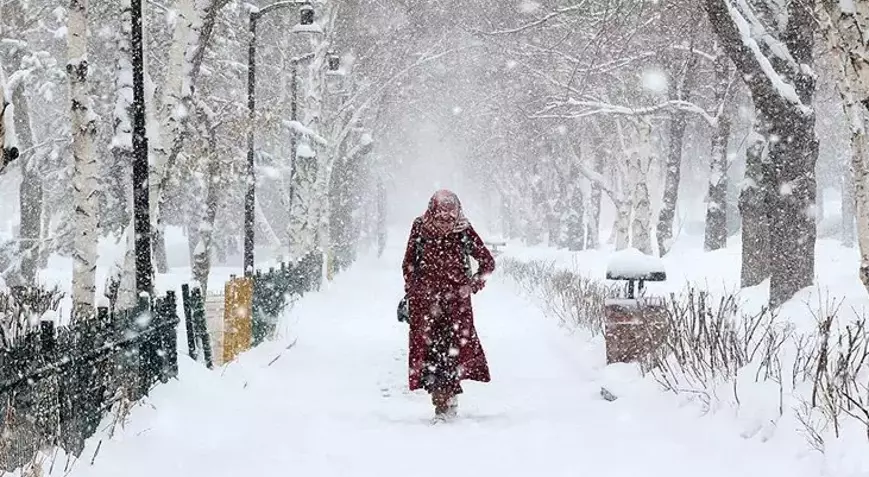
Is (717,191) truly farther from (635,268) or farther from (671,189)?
(635,268)

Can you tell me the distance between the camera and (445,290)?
7191 mm

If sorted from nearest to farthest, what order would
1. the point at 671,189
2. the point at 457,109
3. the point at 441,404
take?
the point at 441,404, the point at 671,189, the point at 457,109

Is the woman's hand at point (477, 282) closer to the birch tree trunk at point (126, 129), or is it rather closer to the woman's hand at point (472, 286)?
the woman's hand at point (472, 286)

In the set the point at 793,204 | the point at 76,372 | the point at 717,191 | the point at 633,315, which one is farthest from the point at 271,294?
the point at 717,191

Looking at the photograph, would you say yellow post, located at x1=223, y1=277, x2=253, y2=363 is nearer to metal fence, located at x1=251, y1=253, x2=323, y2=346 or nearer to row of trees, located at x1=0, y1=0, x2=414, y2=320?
metal fence, located at x1=251, y1=253, x2=323, y2=346

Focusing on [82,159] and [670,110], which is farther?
[670,110]

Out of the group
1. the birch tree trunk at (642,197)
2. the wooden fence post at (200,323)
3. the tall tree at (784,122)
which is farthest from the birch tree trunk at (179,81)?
the birch tree trunk at (642,197)

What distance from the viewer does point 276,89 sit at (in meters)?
30.2

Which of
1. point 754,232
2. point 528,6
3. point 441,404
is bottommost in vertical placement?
point 441,404

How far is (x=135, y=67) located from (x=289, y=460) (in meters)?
5.08

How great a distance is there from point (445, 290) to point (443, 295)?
0.05m

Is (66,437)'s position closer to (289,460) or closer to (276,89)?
(289,460)

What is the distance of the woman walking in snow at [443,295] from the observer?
712 cm

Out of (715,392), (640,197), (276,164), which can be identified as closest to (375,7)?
(276,164)
